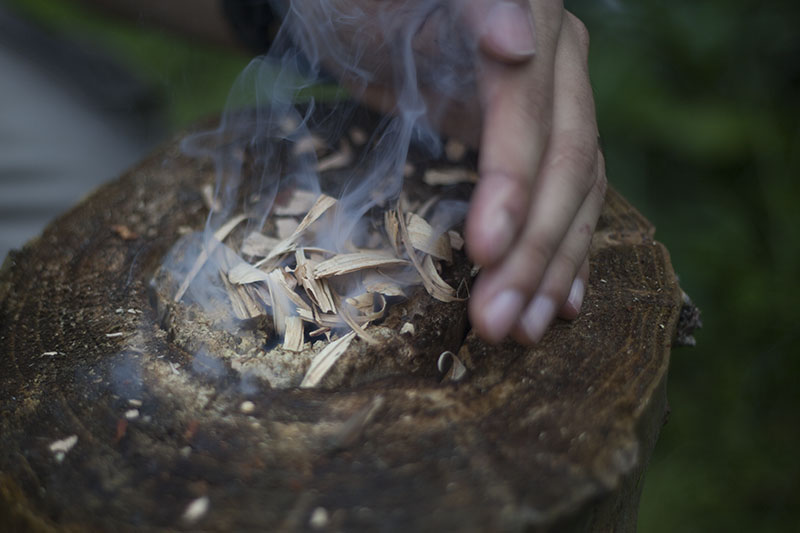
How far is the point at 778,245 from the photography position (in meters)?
2.51

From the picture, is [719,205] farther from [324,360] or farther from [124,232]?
[124,232]

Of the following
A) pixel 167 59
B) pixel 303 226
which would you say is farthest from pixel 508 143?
pixel 167 59

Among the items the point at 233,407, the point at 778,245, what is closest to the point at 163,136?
the point at 233,407

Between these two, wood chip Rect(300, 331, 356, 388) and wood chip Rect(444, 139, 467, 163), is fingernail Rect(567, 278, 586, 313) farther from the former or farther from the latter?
wood chip Rect(444, 139, 467, 163)

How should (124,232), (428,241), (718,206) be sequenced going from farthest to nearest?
1. (718,206)
2. (124,232)
3. (428,241)

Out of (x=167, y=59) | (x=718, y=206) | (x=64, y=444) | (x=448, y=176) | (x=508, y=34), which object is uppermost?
(x=508, y=34)

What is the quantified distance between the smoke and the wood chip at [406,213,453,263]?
0.03 meters

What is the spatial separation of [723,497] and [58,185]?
2.72 metres

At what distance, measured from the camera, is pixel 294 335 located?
125 cm

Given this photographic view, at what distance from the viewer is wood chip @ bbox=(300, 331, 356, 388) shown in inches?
44.4

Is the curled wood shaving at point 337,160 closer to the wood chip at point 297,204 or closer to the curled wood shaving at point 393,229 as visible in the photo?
the wood chip at point 297,204

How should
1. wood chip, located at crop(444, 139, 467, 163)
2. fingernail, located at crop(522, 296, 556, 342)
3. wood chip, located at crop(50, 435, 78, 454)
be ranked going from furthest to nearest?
wood chip, located at crop(444, 139, 467, 163) → fingernail, located at crop(522, 296, 556, 342) → wood chip, located at crop(50, 435, 78, 454)

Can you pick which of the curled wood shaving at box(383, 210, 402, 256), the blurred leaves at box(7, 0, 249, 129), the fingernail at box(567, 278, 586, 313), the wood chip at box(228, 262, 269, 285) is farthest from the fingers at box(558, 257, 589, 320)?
the blurred leaves at box(7, 0, 249, 129)

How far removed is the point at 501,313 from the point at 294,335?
0.43m
